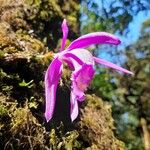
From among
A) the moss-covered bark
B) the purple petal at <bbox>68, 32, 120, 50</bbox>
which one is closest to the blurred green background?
the moss-covered bark

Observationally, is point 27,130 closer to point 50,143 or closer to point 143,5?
point 50,143

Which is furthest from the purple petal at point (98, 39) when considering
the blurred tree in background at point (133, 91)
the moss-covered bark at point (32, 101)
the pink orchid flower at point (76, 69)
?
the blurred tree in background at point (133, 91)

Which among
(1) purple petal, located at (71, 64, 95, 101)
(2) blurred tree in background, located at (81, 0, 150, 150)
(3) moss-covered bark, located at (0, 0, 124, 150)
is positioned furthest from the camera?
(2) blurred tree in background, located at (81, 0, 150, 150)

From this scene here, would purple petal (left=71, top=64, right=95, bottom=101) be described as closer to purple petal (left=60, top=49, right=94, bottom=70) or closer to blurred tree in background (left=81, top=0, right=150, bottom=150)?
purple petal (left=60, top=49, right=94, bottom=70)

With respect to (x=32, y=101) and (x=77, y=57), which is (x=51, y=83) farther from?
(x=32, y=101)

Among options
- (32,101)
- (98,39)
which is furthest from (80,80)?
(32,101)

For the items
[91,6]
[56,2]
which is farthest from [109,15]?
[56,2]

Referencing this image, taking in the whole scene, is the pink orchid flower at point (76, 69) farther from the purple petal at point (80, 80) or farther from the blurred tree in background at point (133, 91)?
the blurred tree in background at point (133, 91)
